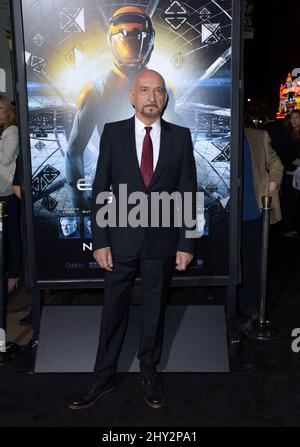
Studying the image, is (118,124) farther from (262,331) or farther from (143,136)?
(262,331)

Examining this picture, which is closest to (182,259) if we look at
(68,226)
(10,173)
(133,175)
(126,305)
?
(126,305)

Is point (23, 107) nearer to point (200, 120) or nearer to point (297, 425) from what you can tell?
point (200, 120)

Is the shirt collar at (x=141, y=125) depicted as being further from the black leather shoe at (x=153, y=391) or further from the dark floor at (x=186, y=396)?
the dark floor at (x=186, y=396)

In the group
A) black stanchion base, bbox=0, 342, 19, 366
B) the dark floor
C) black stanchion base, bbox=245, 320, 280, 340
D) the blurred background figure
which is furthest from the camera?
the blurred background figure

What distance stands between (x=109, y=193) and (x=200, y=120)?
0.80m

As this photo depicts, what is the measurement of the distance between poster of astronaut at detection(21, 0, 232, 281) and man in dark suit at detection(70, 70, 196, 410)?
33 centimetres

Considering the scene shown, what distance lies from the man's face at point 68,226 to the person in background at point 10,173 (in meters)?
1.44

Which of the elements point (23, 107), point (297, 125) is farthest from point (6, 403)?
point (297, 125)

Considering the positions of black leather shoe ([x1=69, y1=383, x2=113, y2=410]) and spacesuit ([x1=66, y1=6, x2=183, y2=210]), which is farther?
spacesuit ([x1=66, y1=6, x2=183, y2=210])

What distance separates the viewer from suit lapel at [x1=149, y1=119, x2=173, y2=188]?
3.03 m

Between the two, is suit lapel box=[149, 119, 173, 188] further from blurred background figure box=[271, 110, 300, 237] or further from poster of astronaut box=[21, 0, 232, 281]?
blurred background figure box=[271, 110, 300, 237]

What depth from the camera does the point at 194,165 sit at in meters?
3.22

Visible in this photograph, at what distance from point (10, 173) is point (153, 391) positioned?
2.79m

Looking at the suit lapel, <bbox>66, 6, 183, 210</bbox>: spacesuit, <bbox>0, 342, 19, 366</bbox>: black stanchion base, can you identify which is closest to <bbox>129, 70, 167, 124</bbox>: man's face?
the suit lapel
